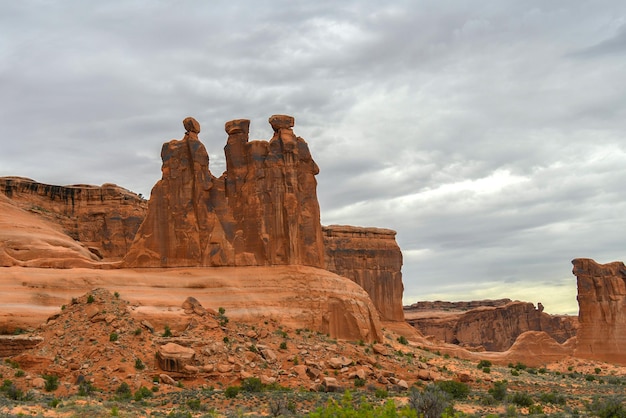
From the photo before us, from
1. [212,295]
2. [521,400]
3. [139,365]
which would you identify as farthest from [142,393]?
[521,400]

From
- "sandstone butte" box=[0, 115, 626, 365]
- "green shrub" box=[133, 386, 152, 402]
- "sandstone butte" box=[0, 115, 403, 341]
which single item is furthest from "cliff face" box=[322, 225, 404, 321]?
"green shrub" box=[133, 386, 152, 402]

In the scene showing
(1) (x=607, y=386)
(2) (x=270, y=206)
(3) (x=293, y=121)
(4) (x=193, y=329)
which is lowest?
(1) (x=607, y=386)

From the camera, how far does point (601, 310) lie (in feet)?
263

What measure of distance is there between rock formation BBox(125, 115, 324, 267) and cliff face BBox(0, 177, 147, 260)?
31201mm

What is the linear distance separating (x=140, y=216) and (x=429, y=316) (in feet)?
190

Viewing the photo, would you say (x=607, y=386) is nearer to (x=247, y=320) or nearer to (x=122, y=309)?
(x=247, y=320)

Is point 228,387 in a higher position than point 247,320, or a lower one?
lower

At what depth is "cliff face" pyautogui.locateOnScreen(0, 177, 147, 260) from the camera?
288 ft

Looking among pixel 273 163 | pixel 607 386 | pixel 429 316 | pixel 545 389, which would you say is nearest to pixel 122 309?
pixel 273 163

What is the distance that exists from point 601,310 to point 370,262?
105 feet

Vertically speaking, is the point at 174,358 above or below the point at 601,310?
below

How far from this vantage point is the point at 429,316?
428ft

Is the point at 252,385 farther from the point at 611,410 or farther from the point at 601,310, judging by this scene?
the point at 601,310

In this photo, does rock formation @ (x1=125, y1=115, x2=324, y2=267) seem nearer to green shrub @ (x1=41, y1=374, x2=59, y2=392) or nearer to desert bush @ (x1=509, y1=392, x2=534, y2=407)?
green shrub @ (x1=41, y1=374, x2=59, y2=392)
